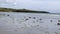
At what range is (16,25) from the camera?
227 centimetres

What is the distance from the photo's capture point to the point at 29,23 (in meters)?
2.24

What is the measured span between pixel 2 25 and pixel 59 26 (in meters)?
0.92

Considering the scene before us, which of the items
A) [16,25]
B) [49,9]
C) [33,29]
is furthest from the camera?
[16,25]

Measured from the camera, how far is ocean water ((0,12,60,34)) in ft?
6.90

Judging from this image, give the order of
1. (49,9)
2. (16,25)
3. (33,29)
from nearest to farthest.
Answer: (49,9) < (33,29) < (16,25)

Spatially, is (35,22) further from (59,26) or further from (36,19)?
(59,26)

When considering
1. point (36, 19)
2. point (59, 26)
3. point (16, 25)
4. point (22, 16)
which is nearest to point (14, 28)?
point (16, 25)

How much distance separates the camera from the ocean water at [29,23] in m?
2.10

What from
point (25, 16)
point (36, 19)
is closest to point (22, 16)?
point (25, 16)

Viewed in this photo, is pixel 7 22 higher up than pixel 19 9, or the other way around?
pixel 19 9

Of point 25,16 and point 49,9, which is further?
point 25,16

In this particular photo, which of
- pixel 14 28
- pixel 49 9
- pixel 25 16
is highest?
pixel 49 9

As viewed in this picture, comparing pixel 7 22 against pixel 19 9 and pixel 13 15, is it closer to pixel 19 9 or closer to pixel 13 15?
pixel 13 15

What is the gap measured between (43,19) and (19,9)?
0.47 m
